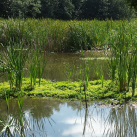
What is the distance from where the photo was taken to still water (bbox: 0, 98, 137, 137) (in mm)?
2828

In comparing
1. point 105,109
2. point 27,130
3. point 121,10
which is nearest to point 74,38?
point 105,109

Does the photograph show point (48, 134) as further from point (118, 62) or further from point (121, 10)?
point (121, 10)

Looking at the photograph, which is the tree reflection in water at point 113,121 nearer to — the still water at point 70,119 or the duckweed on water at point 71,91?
the still water at point 70,119

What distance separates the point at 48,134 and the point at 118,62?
6.53ft

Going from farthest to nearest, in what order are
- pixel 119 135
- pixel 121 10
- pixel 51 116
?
pixel 121 10, pixel 51 116, pixel 119 135

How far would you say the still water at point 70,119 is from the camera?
2.83m

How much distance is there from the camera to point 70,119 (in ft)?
10.7

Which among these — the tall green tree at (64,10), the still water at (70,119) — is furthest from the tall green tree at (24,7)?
the still water at (70,119)

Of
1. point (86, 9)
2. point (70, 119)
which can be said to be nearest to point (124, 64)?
point (70, 119)

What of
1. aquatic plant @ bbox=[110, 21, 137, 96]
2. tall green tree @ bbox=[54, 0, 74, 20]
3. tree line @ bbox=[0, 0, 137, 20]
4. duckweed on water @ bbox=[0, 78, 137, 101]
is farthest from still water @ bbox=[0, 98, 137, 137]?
tall green tree @ bbox=[54, 0, 74, 20]

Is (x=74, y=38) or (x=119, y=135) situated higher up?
(x=74, y=38)

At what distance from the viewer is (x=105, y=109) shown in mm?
3561

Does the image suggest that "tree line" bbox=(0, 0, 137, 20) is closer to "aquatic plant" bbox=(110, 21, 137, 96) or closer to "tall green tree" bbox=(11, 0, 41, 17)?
"tall green tree" bbox=(11, 0, 41, 17)

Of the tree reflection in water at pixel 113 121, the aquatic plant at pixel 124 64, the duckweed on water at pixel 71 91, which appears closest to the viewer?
the tree reflection in water at pixel 113 121
